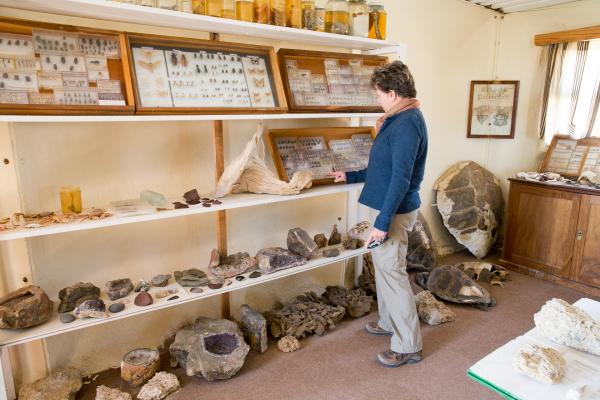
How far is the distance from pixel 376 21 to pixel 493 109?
211cm

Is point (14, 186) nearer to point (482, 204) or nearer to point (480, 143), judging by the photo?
point (482, 204)

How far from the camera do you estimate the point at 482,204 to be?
401 centimetres

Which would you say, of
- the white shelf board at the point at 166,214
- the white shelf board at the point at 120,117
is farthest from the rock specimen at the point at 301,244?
the white shelf board at the point at 120,117

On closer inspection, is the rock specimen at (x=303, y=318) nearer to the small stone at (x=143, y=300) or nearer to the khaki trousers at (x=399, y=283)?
the khaki trousers at (x=399, y=283)

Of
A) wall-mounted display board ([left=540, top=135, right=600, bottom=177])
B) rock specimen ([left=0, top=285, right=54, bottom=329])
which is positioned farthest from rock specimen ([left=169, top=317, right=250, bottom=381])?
wall-mounted display board ([left=540, top=135, right=600, bottom=177])

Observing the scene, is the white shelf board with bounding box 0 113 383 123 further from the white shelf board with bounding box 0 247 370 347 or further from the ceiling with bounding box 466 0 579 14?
the ceiling with bounding box 466 0 579 14

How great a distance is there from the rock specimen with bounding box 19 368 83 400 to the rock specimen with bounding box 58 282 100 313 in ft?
1.17

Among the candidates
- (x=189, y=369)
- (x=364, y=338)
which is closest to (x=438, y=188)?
(x=364, y=338)

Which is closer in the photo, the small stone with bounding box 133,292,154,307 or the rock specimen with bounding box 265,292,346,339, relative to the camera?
the small stone with bounding box 133,292,154,307

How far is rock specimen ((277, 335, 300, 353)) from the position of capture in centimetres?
250

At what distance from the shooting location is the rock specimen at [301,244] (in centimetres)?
265

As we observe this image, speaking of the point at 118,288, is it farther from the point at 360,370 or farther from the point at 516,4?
the point at 516,4

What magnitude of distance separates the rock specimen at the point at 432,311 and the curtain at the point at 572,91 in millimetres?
2203

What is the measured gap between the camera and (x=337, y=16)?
8.27 feet
